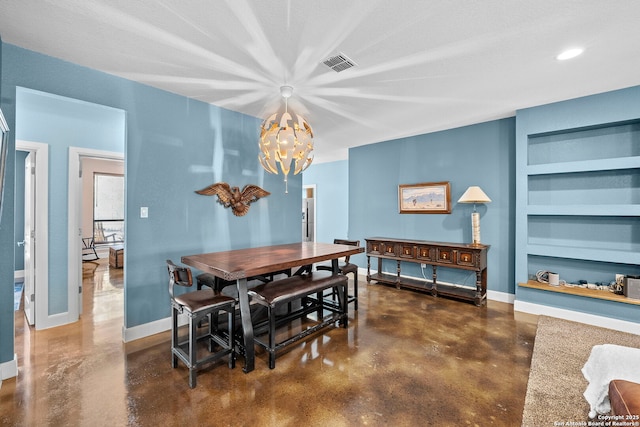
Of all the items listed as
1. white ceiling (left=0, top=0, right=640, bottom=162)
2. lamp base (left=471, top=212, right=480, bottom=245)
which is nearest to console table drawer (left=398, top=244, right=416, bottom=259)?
lamp base (left=471, top=212, right=480, bottom=245)

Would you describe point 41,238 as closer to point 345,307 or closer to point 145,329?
→ point 145,329

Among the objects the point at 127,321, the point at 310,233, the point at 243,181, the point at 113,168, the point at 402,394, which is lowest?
the point at 402,394

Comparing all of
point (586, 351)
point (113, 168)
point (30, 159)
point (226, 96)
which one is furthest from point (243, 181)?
point (113, 168)

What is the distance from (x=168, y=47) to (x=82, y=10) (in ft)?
1.72

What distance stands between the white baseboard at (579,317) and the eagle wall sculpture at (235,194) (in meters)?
3.76

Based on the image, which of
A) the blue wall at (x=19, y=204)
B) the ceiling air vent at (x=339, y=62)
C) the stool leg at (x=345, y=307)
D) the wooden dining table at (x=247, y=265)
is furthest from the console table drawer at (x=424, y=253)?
the blue wall at (x=19, y=204)

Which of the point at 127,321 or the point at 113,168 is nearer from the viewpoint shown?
the point at 127,321

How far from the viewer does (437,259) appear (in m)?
4.09

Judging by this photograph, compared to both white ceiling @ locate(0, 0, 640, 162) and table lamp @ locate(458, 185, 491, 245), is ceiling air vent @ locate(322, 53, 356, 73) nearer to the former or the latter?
→ white ceiling @ locate(0, 0, 640, 162)

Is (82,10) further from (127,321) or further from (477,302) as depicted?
(477,302)

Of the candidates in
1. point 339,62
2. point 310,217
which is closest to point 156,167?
point 339,62

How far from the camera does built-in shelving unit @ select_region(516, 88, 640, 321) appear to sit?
3043 millimetres

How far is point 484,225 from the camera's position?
411 cm

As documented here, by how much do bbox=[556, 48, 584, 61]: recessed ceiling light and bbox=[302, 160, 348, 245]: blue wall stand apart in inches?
174
